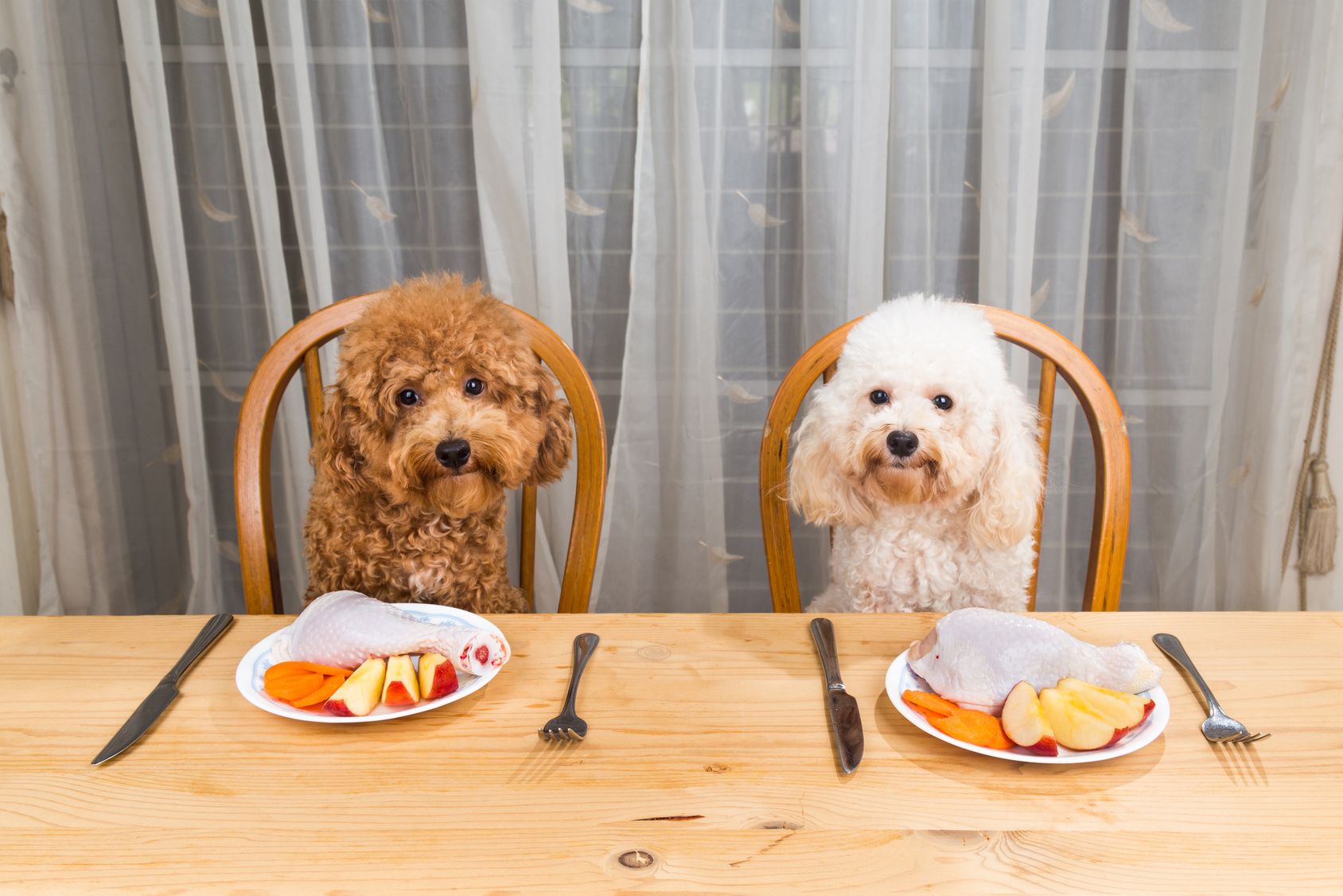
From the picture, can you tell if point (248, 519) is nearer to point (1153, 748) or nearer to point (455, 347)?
point (455, 347)

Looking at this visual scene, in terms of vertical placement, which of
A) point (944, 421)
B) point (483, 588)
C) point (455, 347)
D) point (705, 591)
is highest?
point (455, 347)

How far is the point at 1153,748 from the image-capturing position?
0.72 metres

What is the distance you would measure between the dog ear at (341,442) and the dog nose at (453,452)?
120 millimetres

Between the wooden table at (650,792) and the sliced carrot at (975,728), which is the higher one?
the sliced carrot at (975,728)

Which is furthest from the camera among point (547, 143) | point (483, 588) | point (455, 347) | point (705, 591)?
point (705, 591)

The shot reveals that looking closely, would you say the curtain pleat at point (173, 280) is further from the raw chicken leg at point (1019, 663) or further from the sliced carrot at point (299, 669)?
the raw chicken leg at point (1019, 663)

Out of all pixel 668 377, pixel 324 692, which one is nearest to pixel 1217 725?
pixel 324 692

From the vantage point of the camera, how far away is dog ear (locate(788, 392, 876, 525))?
1178 millimetres

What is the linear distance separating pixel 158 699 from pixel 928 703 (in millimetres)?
689

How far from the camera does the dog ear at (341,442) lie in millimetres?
1062

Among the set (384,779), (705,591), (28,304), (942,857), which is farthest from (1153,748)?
(28,304)

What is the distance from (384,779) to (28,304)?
147 centimetres

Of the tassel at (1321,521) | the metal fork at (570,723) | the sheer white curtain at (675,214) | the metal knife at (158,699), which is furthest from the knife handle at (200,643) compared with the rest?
the tassel at (1321,521)

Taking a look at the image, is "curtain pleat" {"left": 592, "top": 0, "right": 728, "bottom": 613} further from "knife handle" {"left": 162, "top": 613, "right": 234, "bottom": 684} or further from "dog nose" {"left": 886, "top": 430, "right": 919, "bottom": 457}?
"knife handle" {"left": 162, "top": 613, "right": 234, "bottom": 684}
